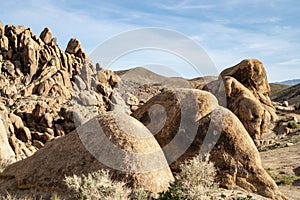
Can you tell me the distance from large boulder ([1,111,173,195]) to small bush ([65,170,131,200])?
2.24 ft

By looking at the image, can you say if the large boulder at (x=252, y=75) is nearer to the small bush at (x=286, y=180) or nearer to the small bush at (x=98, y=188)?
the small bush at (x=286, y=180)

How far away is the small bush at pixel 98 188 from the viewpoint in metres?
7.27

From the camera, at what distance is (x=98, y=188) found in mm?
7461

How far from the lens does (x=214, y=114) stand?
1122 cm

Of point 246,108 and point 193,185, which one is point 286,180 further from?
point 246,108

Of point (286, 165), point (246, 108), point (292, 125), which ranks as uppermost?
point (246, 108)

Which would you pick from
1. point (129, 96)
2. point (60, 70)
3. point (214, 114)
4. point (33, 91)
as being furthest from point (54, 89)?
point (214, 114)

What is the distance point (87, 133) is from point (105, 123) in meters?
0.58

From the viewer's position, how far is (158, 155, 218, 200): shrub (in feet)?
25.0

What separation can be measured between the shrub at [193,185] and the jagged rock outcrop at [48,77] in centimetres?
3618

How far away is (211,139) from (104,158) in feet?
12.3

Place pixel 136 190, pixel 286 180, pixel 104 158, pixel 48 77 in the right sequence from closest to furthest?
pixel 136 190 < pixel 104 158 < pixel 286 180 < pixel 48 77

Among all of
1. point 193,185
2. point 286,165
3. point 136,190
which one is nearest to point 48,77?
point 286,165

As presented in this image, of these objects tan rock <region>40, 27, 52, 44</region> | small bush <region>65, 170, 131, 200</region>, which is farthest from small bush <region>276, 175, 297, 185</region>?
tan rock <region>40, 27, 52, 44</region>
